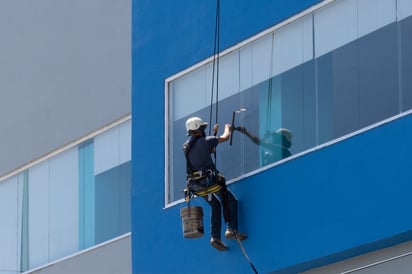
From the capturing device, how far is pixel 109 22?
22.4m

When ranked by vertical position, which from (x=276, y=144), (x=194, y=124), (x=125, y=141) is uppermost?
(x=125, y=141)

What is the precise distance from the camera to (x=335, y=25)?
18.2 m

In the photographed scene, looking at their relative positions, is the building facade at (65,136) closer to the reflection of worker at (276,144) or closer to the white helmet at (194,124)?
the white helmet at (194,124)

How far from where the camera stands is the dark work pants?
18.8m

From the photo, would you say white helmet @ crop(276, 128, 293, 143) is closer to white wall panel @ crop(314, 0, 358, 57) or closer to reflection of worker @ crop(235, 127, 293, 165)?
reflection of worker @ crop(235, 127, 293, 165)

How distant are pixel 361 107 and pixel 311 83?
1009 mm

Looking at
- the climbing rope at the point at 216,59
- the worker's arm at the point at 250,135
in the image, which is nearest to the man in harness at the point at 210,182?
the worker's arm at the point at 250,135

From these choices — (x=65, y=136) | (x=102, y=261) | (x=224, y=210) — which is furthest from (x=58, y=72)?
(x=224, y=210)

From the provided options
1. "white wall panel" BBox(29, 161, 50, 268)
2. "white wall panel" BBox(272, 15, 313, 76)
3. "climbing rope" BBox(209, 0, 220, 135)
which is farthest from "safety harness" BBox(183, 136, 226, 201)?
"white wall panel" BBox(29, 161, 50, 268)

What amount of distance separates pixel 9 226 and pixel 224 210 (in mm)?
6629

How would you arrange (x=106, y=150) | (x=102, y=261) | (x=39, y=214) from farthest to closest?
(x=39, y=214)
(x=106, y=150)
(x=102, y=261)

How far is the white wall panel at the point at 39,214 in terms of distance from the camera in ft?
76.7

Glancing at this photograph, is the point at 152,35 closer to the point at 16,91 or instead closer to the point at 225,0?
the point at 225,0

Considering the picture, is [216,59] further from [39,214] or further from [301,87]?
[39,214]
